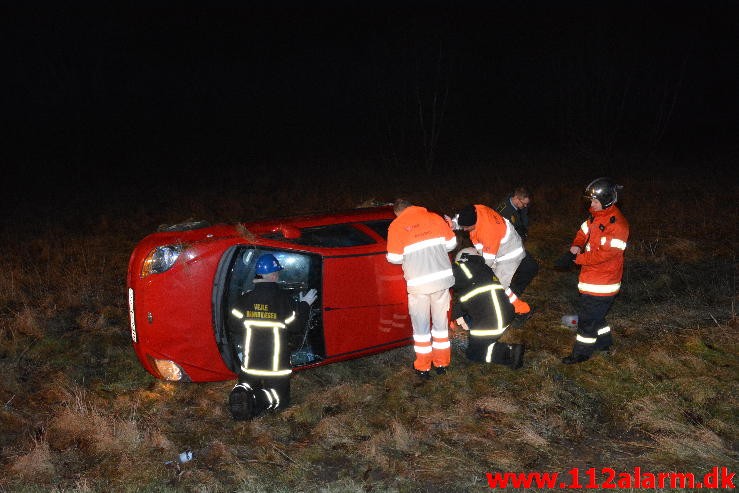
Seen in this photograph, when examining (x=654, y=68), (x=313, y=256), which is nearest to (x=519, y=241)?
(x=313, y=256)

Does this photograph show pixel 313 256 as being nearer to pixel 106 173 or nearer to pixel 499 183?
pixel 499 183

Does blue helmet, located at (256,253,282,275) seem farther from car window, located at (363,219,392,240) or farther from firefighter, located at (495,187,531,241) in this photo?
firefighter, located at (495,187,531,241)

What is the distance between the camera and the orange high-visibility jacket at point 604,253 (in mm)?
4703

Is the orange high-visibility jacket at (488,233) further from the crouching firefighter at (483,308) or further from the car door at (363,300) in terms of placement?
the car door at (363,300)

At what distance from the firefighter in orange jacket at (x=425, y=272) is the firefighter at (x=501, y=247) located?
60cm

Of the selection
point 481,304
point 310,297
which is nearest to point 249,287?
Answer: point 310,297

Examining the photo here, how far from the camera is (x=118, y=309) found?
6.46 metres

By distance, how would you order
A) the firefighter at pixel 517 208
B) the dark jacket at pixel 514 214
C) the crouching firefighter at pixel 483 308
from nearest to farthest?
the crouching firefighter at pixel 483 308 → the firefighter at pixel 517 208 → the dark jacket at pixel 514 214

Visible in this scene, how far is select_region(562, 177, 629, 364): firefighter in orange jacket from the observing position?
186 inches

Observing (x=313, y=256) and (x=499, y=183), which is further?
(x=499, y=183)

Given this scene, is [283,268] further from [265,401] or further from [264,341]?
[265,401]

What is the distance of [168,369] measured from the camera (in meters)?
4.27

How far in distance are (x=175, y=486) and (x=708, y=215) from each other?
10186 millimetres

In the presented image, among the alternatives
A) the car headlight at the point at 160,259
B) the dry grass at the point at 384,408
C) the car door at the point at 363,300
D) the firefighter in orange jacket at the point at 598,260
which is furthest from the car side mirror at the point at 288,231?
the firefighter in orange jacket at the point at 598,260
